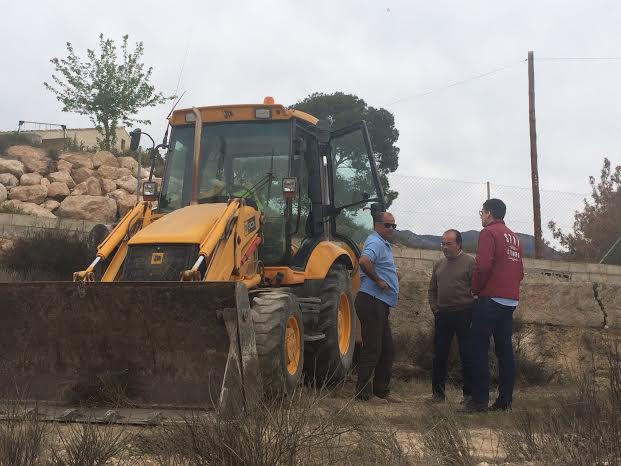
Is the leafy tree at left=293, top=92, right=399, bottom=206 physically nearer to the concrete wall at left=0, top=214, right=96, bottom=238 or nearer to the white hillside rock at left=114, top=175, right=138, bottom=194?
the white hillside rock at left=114, top=175, right=138, bottom=194

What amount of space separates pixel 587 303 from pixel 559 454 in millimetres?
7110

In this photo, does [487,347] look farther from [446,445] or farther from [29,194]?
[29,194]

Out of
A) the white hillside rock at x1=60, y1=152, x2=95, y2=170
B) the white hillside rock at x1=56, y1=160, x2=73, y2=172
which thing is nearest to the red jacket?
the white hillside rock at x1=56, y1=160, x2=73, y2=172

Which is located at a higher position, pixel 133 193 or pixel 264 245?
pixel 133 193

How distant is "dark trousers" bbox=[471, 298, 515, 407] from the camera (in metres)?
6.29

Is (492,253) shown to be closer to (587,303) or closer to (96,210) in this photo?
(587,303)

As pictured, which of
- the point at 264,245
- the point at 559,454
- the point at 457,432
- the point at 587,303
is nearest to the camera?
the point at 559,454

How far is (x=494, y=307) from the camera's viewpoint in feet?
20.6

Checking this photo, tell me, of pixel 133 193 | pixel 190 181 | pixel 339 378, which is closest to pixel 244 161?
pixel 190 181

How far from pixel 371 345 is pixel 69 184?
1698 centimetres

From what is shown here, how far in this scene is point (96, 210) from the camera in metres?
19.8

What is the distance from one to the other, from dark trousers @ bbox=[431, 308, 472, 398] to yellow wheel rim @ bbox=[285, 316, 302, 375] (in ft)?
5.73

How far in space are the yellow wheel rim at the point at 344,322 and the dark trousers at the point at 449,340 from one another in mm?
967

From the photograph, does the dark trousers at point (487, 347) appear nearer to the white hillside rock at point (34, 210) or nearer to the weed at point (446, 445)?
the weed at point (446, 445)
